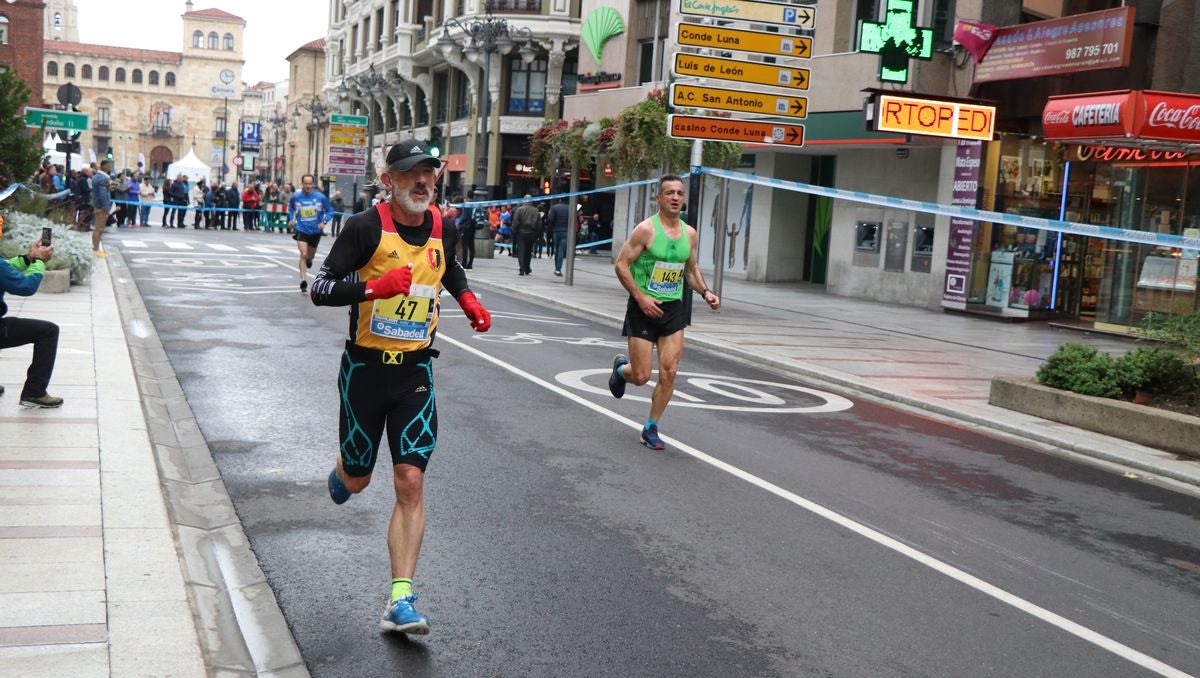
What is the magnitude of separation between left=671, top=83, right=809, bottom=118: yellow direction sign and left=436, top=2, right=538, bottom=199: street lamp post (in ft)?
62.8

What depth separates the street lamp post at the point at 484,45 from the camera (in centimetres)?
4038

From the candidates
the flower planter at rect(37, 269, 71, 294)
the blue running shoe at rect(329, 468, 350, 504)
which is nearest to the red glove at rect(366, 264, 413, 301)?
the blue running shoe at rect(329, 468, 350, 504)

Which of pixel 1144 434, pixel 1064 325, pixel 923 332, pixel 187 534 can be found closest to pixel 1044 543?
pixel 1144 434

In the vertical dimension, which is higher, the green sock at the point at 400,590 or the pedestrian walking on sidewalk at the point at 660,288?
the pedestrian walking on sidewalk at the point at 660,288

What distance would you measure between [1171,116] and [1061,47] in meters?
3.65

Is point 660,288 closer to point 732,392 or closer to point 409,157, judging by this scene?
point 732,392

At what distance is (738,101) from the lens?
18.6 metres

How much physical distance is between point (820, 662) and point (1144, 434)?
632cm

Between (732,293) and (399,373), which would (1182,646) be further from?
(732,293)

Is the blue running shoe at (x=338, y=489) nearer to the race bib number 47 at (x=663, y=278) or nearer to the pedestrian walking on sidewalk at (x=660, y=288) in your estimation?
the pedestrian walking on sidewalk at (x=660, y=288)

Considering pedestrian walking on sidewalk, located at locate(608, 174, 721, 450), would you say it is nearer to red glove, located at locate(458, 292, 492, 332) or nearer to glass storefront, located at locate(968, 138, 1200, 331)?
red glove, located at locate(458, 292, 492, 332)

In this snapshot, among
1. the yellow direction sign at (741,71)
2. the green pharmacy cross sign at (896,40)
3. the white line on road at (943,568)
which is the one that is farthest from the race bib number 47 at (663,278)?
the green pharmacy cross sign at (896,40)

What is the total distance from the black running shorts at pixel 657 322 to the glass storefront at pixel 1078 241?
40.6 ft

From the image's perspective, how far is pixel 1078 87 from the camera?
20.4 metres
